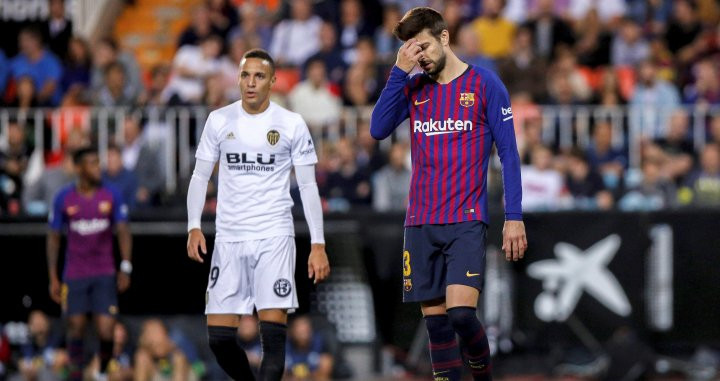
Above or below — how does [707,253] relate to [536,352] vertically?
above

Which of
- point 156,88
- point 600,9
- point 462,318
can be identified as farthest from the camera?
point 600,9

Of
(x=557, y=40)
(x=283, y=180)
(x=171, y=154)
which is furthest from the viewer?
(x=557, y=40)

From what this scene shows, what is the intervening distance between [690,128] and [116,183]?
6600 mm

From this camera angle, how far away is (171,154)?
18094mm

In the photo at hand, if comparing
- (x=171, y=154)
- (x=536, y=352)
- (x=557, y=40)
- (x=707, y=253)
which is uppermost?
(x=557, y=40)

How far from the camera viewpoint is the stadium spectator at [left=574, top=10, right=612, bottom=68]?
19875 millimetres

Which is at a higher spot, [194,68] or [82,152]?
[194,68]

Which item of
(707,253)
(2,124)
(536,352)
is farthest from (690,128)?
(2,124)

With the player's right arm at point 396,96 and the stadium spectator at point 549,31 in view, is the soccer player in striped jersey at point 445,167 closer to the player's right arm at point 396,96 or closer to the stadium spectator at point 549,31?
the player's right arm at point 396,96

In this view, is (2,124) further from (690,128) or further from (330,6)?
(690,128)

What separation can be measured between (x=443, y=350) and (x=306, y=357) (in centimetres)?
673

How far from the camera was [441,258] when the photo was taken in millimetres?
9984

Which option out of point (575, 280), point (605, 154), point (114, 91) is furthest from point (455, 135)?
point (114, 91)

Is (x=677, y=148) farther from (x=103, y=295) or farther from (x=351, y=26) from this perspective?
(x=103, y=295)
